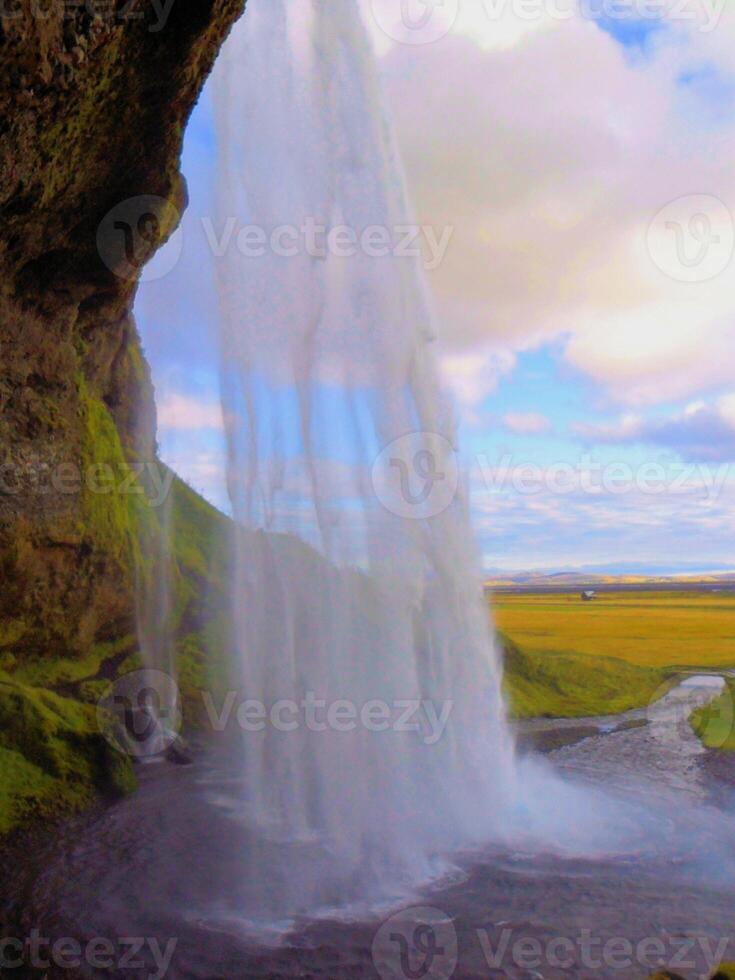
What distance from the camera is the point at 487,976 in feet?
27.9

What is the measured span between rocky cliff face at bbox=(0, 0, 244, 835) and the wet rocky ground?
2.61 meters

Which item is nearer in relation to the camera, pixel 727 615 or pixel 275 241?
pixel 275 241

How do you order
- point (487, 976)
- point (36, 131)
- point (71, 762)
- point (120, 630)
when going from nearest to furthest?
point (487, 976) < point (36, 131) < point (71, 762) < point (120, 630)

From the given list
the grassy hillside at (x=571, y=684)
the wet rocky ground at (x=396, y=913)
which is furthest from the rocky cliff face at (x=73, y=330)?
the grassy hillside at (x=571, y=684)

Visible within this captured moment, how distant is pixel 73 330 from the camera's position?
18562 mm

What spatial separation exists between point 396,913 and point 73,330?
609 inches

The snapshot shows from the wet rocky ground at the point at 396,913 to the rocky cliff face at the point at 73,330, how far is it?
2.61m

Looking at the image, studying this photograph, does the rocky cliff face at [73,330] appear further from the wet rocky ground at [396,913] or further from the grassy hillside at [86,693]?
the wet rocky ground at [396,913]

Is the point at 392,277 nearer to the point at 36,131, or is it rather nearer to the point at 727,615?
the point at 36,131

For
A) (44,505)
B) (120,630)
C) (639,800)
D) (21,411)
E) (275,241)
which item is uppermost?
(275,241)

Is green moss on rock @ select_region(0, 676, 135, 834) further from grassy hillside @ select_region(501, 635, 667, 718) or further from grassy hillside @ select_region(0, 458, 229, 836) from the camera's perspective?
grassy hillside @ select_region(501, 635, 667, 718)

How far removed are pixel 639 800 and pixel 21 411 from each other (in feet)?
51.8

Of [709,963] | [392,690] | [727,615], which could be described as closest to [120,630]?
[392,690]

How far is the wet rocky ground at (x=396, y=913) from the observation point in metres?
8.79
